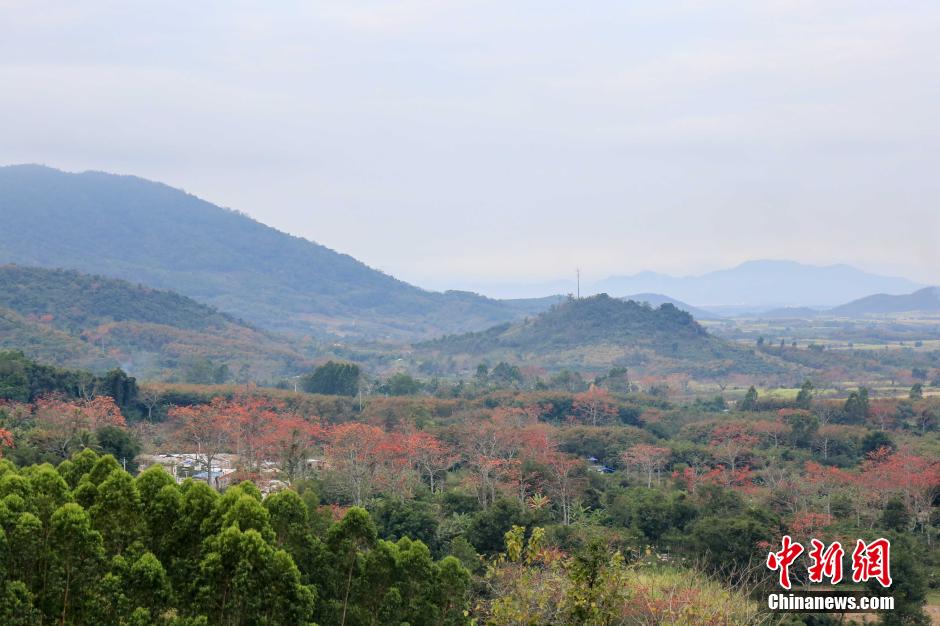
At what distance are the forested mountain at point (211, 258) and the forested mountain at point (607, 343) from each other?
37.5 meters

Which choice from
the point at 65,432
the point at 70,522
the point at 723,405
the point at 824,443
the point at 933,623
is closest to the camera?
the point at 70,522

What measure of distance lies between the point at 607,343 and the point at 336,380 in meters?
38.3

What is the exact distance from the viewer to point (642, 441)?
29.5 metres

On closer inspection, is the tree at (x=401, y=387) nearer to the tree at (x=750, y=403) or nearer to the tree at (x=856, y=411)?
the tree at (x=750, y=403)

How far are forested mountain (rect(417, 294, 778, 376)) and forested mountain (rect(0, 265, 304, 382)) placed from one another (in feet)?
60.9

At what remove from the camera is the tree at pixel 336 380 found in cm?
4169

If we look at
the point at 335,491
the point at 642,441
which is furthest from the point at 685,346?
the point at 335,491

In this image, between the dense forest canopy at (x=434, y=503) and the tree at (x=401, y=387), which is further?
the tree at (x=401, y=387)

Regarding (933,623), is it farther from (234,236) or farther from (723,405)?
(234,236)

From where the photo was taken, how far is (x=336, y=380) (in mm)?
41719

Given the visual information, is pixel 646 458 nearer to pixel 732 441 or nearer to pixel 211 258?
pixel 732 441

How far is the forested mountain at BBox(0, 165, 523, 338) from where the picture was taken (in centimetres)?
12594

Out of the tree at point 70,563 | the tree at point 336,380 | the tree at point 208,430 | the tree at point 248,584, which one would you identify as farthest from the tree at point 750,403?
the tree at point 70,563

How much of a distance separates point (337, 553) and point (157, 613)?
2345 millimetres
